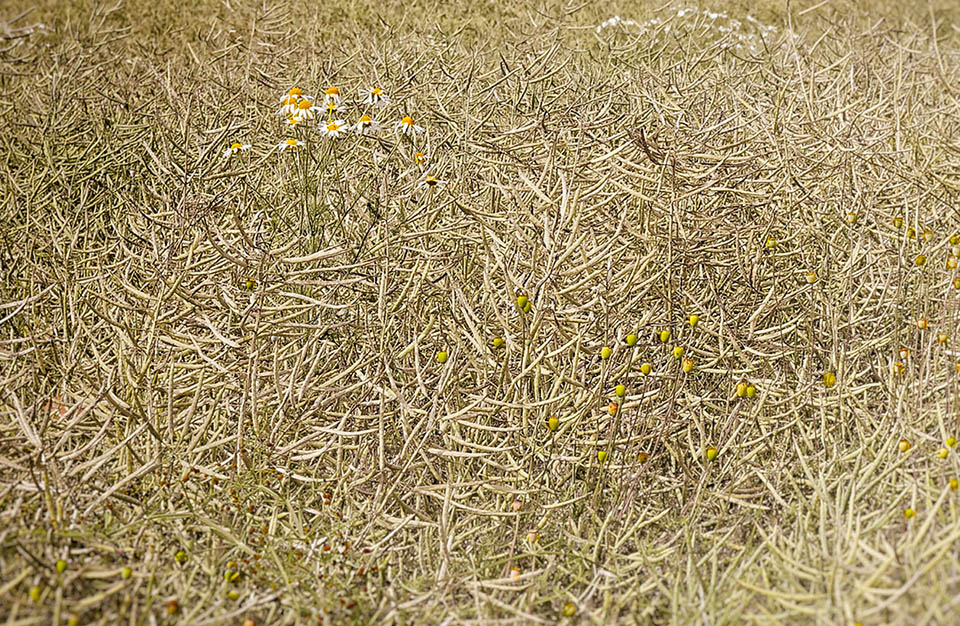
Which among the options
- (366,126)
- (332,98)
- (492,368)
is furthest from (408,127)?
(492,368)

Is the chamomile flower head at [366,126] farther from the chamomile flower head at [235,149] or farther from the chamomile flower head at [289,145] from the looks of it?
the chamomile flower head at [235,149]

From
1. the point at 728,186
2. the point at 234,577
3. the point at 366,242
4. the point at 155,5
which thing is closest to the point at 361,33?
the point at 155,5

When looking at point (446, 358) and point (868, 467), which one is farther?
point (446, 358)

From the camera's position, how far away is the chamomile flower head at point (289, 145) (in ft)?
8.84

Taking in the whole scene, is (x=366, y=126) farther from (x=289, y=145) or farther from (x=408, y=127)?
(x=289, y=145)

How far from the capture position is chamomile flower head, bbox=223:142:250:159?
105 inches

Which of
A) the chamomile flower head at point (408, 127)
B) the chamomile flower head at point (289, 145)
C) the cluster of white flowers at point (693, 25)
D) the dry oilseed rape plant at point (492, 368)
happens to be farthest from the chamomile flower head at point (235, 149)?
the cluster of white flowers at point (693, 25)

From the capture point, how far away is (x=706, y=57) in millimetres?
3186

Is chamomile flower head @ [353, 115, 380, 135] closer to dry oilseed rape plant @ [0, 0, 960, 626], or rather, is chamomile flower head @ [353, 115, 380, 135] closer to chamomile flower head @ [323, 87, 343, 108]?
dry oilseed rape plant @ [0, 0, 960, 626]

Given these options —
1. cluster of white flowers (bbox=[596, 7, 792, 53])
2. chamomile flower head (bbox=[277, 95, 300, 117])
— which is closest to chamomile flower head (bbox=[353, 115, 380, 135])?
chamomile flower head (bbox=[277, 95, 300, 117])

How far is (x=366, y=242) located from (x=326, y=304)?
14.0 inches

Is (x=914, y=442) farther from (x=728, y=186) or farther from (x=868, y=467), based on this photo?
(x=728, y=186)

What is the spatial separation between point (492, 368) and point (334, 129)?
1220 millimetres

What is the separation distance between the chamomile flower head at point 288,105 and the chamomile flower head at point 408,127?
0.41 m
